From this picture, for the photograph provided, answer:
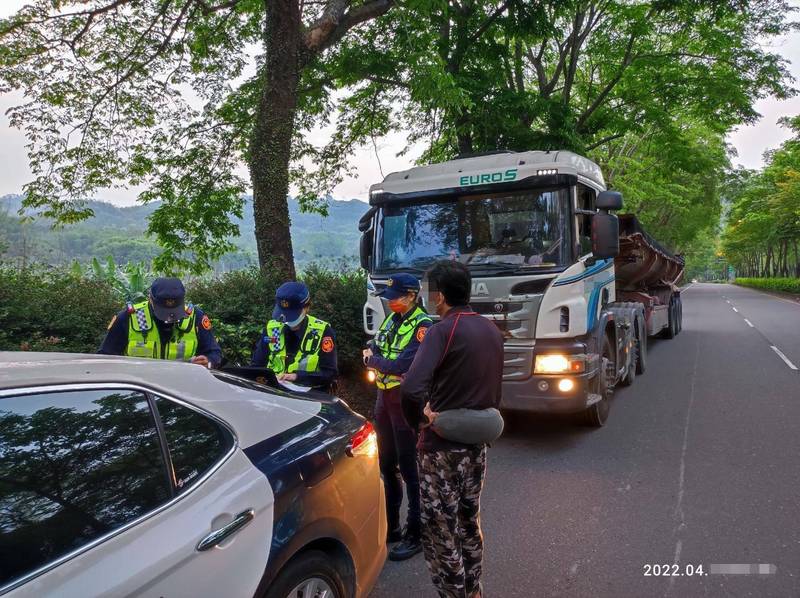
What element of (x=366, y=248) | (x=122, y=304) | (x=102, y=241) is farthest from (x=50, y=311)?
(x=102, y=241)

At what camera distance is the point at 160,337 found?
11.9 ft

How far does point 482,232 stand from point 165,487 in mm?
4383

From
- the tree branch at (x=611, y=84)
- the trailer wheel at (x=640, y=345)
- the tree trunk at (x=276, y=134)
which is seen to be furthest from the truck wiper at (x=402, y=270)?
the tree branch at (x=611, y=84)

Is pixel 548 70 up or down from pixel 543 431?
up

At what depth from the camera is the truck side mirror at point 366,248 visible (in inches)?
238

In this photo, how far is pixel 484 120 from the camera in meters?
10.3

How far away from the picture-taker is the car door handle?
160 cm

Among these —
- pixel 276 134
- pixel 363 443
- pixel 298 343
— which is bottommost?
pixel 363 443

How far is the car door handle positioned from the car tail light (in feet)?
2.25

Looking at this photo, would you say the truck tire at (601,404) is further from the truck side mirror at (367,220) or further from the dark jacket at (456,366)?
the dark jacket at (456,366)

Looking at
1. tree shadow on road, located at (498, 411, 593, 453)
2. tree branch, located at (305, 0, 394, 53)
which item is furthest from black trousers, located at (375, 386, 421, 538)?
tree branch, located at (305, 0, 394, 53)

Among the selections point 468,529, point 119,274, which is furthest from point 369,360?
point 119,274

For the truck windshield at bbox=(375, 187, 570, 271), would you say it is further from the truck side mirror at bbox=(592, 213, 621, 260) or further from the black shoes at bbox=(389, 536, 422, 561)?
the black shoes at bbox=(389, 536, 422, 561)

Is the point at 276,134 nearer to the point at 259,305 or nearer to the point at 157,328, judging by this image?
the point at 259,305
